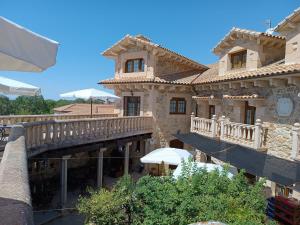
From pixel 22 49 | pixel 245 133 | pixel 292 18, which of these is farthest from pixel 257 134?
pixel 22 49

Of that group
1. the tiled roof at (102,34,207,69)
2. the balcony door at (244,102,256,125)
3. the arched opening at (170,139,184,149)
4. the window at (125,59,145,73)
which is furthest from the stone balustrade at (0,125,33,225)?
the window at (125,59,145,73)

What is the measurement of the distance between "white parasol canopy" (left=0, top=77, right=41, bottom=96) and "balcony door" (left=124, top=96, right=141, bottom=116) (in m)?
8.48

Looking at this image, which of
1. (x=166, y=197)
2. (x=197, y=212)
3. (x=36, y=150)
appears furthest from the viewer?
(x=36, y=150)

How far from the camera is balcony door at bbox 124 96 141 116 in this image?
63.9 ft

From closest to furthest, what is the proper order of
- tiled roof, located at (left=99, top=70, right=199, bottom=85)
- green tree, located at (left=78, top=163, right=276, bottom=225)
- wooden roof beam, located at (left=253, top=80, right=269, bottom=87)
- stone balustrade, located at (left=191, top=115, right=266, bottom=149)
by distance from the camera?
green tree, located at (left=78, top=163, right=276, bottom=225) < stone balustrade, located at (left=191, top=115, right=266, bottom=149) < wooden roof beam, located at (left=253, top=80, right=269, bottom=87) < tiled roof, located at (left=99, top=70, right=199, bottom=85)

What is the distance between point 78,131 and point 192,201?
8.52 metres

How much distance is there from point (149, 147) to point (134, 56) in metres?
6.91

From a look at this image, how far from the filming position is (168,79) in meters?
18.9

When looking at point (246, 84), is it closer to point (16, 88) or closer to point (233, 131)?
point (233, 131)

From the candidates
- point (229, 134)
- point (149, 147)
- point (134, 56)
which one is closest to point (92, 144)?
point (149, 147)

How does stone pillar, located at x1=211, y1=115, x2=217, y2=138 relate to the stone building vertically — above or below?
below

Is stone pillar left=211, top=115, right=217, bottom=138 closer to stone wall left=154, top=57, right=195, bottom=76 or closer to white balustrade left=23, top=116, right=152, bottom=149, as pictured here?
white balustrade left=23, top=116, right=152, bottom=149

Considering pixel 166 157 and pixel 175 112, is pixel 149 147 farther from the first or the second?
pixel 166 157

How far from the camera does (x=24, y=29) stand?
12.2 feet
